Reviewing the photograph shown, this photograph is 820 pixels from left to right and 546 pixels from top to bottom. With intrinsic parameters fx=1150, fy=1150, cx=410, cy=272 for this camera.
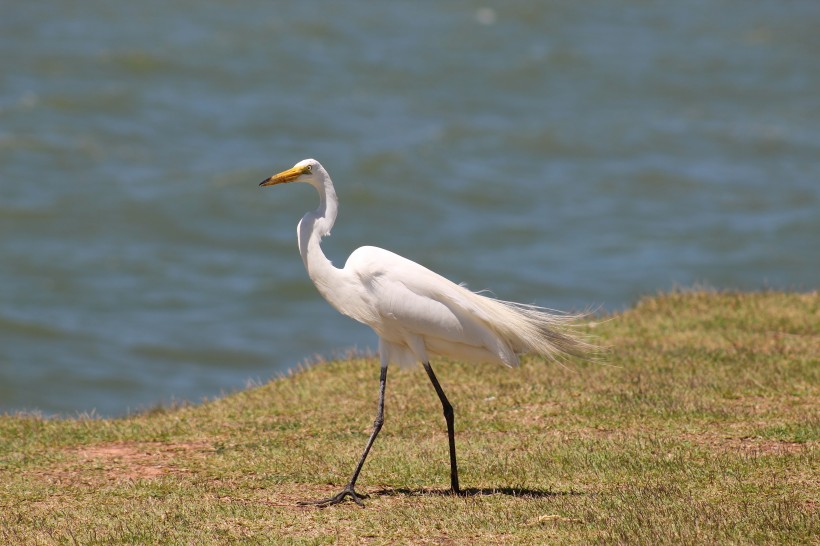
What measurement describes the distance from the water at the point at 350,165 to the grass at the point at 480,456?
7710 mm

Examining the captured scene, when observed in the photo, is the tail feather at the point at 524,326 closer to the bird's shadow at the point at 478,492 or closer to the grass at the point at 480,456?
the grass at the point at 480,456

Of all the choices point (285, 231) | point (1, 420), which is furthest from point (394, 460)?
point (285, 231)

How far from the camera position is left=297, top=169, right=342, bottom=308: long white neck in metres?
7.16

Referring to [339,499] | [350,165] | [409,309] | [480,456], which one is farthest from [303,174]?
[350,165]

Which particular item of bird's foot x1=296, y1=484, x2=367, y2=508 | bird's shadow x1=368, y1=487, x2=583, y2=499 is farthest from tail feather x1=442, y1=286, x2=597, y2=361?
bird's foot x1=296, y1=484, x2=367, y2=508

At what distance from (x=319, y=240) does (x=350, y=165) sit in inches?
824

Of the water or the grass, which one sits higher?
the water

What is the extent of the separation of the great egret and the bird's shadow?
10 cm

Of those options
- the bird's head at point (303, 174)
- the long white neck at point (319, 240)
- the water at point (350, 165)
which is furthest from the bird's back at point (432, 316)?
the water at point (350, 165)

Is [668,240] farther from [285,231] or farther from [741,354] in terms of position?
[741,354]

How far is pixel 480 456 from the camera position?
25.5 ft

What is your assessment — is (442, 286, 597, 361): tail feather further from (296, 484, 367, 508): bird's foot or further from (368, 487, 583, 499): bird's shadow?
(296, 484, 367, 508): bird's foot

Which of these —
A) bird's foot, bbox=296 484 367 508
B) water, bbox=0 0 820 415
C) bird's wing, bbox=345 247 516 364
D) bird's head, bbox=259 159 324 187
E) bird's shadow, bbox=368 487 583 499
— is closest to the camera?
bird's foot, bbox=296 484 367 508

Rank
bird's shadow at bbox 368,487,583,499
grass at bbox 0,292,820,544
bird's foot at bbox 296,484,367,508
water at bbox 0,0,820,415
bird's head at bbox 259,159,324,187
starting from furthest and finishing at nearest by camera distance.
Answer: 1. water at bbox 0,0,820,415
2. bird's head at bbox 259,159,324,187
3. bird's shadow at bbox 368,487,583,499
4. bird's foot at bbox 296,484,367,508
5. grass at bbox 0,292,820,544
